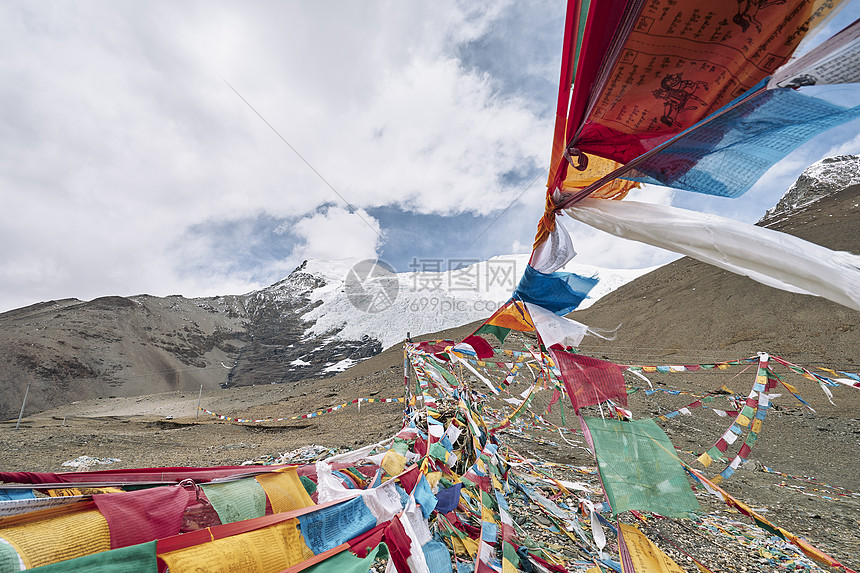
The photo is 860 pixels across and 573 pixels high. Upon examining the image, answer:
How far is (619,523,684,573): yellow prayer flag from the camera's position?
1797mm

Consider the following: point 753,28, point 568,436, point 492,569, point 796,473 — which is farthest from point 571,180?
point 796,473

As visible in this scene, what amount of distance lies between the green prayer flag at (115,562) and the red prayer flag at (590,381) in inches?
78.6

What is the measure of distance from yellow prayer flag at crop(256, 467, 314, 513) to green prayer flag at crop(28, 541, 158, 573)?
2.32 ft

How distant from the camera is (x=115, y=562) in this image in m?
0.96

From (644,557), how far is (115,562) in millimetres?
2169

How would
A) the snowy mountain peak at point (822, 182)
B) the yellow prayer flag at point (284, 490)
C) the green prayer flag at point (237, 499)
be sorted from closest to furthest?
the green prayer flag at point (237, 499) → the yellow prayer flag at point (284, 490) → the snowy mountain peak at point (822, 182)

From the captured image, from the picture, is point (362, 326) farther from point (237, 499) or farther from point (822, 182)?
point (822, 182)

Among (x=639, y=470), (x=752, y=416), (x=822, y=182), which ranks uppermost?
(x=822, y=182)

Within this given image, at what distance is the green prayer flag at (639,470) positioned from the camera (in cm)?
191

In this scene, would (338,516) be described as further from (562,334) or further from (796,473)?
(796,473)

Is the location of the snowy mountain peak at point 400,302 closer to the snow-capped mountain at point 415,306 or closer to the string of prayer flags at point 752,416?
the snow-capped mountain at point 415,306

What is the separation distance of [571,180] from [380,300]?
187ft

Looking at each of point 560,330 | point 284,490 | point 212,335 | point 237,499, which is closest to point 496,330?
point 560,330

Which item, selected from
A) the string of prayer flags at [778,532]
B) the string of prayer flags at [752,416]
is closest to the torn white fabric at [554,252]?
the string of prayer flags at [778,532]
